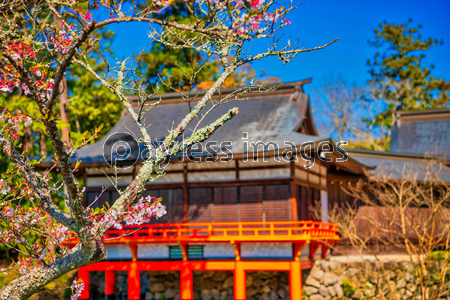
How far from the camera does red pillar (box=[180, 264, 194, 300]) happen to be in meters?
13.0

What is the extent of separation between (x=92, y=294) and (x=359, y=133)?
20.5 metres

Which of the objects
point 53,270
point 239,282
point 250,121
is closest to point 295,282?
point 239,282

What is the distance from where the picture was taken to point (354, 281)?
14.2 metres

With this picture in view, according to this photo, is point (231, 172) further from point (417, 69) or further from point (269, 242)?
point (417, 69)

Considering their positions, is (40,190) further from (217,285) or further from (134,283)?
(217,285)

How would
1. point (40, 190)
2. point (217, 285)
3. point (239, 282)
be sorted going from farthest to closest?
point (217, 285) < point (239, 282) < point (40, 190)

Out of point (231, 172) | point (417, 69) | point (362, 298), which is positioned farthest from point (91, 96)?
point (417, 69)

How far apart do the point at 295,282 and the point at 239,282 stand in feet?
4.47

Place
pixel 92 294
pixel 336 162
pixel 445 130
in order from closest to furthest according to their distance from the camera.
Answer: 1. pixel 336 162
2. pixel 92 294
3. pixel 445 130

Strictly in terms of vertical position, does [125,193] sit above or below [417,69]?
below

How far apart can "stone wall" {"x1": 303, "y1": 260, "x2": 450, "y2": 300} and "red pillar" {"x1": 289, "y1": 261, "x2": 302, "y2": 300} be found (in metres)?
1.90

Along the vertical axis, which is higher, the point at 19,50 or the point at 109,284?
the point at 19,50

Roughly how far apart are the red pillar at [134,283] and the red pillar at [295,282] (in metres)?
3.94

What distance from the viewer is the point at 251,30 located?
14.5 ft
